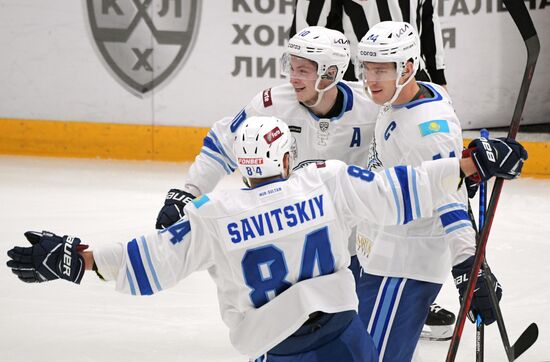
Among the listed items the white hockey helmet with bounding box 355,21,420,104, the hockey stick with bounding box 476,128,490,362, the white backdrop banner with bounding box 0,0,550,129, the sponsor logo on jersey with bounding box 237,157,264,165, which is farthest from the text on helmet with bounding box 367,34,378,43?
the white backdrop banner with bounding box 0,0,550,129

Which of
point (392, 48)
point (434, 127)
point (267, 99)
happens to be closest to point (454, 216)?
point (434, 127)

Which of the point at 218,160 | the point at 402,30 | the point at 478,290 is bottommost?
the point at 478,290

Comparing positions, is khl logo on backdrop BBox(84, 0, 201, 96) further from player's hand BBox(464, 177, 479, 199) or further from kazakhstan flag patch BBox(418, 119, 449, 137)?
player's hand BBox(464, 177, 479, 199)

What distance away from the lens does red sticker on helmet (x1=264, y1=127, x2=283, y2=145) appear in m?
2.41

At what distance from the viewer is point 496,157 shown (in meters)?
2.43

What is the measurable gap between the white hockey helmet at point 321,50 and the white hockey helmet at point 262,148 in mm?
829

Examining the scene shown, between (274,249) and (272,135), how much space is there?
259 mm

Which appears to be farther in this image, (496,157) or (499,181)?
(499,181)

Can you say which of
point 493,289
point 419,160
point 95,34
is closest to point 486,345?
point 493,289

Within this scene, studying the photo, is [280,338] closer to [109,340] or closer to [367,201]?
[367,201]

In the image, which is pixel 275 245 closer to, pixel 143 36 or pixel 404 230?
pixel 404 230

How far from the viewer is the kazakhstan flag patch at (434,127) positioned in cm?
287

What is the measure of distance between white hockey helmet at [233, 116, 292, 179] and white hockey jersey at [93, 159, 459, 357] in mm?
39

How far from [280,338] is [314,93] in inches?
42.4
